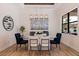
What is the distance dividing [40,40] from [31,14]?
4.61m

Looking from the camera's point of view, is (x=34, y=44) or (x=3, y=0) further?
(x=34, y=44)

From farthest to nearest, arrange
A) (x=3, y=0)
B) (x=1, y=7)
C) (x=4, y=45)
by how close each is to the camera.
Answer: (x=4, y=45) → (x=1, y=7) → (x=3, y=0)

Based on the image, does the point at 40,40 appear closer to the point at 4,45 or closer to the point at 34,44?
the point at 34,44

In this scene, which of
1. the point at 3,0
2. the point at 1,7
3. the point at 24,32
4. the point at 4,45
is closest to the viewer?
the point at 3,0

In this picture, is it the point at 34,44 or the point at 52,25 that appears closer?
the point at 34,44

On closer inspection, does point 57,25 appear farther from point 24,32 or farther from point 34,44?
point 34,44

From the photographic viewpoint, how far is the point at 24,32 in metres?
10.2

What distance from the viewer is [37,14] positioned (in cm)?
1032

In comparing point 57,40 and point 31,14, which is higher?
point 31,14

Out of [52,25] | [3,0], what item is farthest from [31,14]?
[3,0]

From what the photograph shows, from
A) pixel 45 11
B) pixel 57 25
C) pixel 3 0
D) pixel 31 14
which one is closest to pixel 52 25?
pixel 57 25

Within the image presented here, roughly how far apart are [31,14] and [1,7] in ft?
14.6

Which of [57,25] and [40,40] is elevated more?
[57,25]

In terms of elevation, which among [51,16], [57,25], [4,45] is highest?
[51,16]
